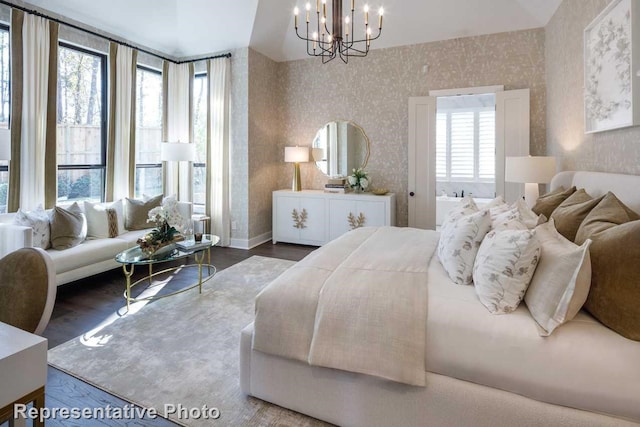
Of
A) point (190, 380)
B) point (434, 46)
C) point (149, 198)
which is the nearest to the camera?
point (190, 380)

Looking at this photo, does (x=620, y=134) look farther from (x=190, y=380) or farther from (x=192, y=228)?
(x=192, y=228)

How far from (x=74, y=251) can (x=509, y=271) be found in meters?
3.82

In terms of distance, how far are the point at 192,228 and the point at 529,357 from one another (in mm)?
4321

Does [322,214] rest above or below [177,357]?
above

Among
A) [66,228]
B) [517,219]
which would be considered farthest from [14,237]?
[517,219]

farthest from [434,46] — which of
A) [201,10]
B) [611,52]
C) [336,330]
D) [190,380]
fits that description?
[190,380]

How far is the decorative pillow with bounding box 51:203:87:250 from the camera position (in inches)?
140

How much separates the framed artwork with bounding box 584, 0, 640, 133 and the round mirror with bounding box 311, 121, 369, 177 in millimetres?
3072

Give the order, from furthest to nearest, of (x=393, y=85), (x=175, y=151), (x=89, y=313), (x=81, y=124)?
1. (x=393, y=85)
2. (x=175, y=151)
3. (x=81, y=124)
4. (x=89, y=313)

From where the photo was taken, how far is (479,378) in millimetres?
1455

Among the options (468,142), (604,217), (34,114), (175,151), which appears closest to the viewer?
(604,217)

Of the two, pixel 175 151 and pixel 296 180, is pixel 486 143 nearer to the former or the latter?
pixel 296 180

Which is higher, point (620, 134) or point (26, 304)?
point (620, 134)

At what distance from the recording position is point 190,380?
213 centimetres
